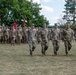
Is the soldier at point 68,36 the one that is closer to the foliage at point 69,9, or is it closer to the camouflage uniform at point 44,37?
the camouflage uniform at point 44,37

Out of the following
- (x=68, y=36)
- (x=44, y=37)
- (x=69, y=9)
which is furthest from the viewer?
(x=69, y=9)

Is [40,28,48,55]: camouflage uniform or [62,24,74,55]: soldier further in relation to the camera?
[62,24,74,55]: soldier

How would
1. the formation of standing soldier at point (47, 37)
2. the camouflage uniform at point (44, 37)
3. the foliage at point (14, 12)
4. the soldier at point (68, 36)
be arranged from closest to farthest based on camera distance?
the formation of standing soldier at point (47, 37) < the camouflage uniform at point (44, 37) < the soldier at point (68, 36) < the foliage at point (14, 12)

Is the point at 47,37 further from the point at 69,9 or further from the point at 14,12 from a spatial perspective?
the point at 69,9

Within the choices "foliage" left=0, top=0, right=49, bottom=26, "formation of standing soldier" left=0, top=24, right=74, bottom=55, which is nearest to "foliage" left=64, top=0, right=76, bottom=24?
"foliage" left=0, top=0, right=49, bottom=26

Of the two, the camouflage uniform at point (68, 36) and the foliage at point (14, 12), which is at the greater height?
the foliage at point (14, 12)

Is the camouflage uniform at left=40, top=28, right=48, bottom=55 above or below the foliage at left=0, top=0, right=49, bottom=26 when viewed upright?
below

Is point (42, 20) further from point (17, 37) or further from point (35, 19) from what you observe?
point (17, 37)

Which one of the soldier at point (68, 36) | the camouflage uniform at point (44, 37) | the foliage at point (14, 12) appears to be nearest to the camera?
the camouflage uniform at point (44, 37)

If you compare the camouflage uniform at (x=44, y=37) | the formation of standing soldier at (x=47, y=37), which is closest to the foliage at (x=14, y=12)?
the formation of standing soldier at (x=47, y=37)

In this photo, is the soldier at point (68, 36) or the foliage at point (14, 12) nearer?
the soldier at point (68, 36)

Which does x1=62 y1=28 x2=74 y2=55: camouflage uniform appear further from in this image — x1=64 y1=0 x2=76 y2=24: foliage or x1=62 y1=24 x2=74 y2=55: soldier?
x1=64 y1=0 x2=76 y2=24: foliage

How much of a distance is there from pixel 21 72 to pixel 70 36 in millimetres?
9163

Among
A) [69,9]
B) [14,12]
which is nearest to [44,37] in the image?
[14,12]
